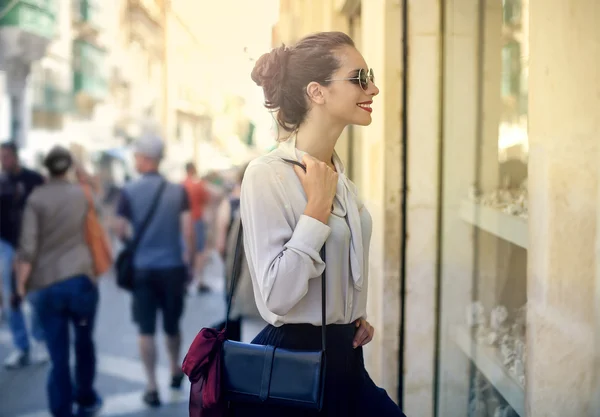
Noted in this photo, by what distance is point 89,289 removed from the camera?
4938 millimetres

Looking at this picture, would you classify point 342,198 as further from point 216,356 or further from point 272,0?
point 272,0

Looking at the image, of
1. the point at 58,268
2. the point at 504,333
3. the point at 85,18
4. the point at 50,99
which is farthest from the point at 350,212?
the point at 85,18

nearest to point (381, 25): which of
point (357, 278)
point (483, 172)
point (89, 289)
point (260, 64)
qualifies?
point (483, 172)

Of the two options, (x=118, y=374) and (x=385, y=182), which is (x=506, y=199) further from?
(x=118, y=374)

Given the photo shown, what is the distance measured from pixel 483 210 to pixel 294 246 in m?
1.40

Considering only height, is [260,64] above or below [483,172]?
above

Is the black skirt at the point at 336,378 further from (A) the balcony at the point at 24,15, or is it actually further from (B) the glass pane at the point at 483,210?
(A) the balcony at the point at 24,15

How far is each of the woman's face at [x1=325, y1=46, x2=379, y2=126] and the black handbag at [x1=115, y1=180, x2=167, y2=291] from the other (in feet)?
11.1

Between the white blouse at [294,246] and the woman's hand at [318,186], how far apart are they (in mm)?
Result: 22

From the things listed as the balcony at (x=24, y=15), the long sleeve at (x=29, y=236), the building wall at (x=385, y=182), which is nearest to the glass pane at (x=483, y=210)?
the building wall at (x=385, y=182)

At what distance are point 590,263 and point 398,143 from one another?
1.46m

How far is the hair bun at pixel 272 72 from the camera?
2.09 meters

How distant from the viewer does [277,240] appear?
77.5 inches

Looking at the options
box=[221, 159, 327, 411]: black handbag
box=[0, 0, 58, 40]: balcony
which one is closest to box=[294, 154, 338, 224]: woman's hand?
box=[221, 159, 327, 411]: black handbag
